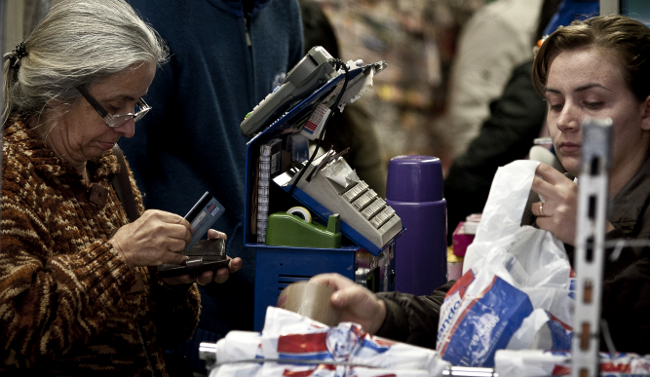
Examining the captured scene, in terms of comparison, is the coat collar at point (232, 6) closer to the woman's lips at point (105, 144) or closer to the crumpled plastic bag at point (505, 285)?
the woman's lips at point (105, 144)

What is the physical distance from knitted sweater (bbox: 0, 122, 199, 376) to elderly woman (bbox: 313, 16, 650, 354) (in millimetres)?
578

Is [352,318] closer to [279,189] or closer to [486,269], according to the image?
[486,269]

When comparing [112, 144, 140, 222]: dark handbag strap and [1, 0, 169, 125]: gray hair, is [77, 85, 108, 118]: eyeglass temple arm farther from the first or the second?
[112, 144, 140, 222]: dark handbag strap

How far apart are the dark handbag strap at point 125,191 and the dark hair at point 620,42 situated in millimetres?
1304

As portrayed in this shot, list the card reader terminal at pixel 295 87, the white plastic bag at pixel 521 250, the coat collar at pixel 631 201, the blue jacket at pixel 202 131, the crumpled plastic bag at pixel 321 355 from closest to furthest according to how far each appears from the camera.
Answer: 1. the crumpled plastic bag at pixel 321 355
2. the white plastic bag at pixel 521 250
3. the coat collar at pixel 631 201
4. the card reader terminal at pixel 295 87
5. the blue jacket at pixel 202 131

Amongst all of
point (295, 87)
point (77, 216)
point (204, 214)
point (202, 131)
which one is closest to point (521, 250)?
point (295, 87)

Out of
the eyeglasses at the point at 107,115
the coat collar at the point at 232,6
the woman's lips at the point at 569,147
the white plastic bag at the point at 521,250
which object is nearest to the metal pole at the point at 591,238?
the white plastic bag at the point at 521,250

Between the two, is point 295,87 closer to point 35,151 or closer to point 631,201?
point 35,151

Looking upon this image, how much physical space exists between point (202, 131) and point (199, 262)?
0.78 m

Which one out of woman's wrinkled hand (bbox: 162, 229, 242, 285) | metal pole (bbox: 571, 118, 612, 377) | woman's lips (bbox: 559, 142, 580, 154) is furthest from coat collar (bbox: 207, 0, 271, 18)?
metal pole (bbox: 571, 118, 612, 377)

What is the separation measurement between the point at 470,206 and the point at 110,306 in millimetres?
3016

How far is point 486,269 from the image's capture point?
47.6 inches

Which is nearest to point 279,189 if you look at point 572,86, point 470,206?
point 572,86

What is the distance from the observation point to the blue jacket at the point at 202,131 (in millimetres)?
2432
